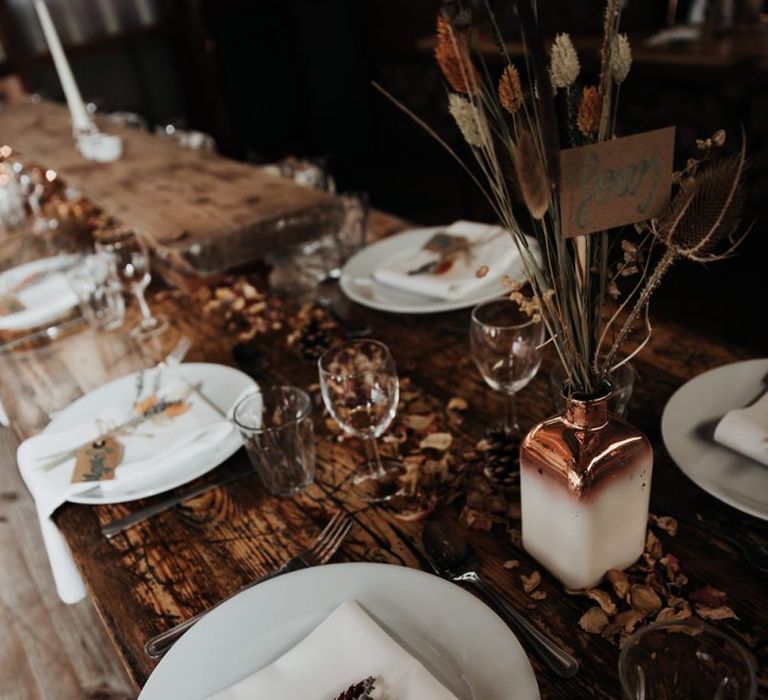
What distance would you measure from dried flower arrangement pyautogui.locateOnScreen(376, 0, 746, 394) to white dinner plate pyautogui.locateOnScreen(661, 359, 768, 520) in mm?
235

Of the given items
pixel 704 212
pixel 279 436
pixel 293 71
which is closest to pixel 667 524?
pixel 704 212

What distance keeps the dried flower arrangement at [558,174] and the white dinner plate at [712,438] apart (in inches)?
9.2

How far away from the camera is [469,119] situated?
616mm

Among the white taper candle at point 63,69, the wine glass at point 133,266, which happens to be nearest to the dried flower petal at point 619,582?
the wine glass at point 133,266

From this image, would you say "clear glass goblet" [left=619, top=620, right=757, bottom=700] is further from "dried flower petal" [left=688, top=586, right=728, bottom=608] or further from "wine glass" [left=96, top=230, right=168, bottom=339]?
"wine glass" [left=96, top=230, right=168, bottom=339]

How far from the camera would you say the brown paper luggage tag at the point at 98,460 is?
3.29 ft

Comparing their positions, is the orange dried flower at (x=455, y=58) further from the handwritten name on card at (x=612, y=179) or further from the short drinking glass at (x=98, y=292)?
the short drinking glass at (x=98, y=292)

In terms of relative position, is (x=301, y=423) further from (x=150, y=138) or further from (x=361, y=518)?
(x=150, y=138)

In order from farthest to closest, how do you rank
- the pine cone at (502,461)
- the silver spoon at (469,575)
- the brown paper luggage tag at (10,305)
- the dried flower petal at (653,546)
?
the brown paper luggage tag at (10,305), the pine cone at (502,461), the dried flower petal at (653,546), the silver spoon at (469,575)

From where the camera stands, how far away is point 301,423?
954mm

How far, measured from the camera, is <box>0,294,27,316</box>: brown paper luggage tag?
64.9 inches

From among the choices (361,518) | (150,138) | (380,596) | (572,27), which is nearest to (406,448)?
(361,518)

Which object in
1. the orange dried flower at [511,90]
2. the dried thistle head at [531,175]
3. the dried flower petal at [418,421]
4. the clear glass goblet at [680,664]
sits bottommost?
the dried flower petal at [418,421]

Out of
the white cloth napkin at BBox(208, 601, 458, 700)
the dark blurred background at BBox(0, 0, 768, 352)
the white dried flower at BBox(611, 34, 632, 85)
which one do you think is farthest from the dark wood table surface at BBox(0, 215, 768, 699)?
the dark blurred background at BBox(0, 0, 768, 352)
